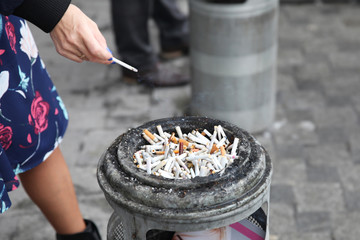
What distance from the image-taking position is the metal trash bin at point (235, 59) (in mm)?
3143

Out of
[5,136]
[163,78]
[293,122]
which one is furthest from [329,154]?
[5,136]

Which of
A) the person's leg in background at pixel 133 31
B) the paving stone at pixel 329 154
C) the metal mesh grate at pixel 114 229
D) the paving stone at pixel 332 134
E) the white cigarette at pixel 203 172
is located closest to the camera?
the white cigarette at pixel 203 172

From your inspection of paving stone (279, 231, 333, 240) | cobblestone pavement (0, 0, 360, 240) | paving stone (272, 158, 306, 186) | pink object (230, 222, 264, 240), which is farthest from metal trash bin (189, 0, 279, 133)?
pink object (230, 222, 264, 240)

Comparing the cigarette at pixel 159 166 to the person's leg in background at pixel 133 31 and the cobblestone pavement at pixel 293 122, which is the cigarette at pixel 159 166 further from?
the person's leg in background at pixel 133 31

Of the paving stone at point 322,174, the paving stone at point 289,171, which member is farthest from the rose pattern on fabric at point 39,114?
the paving stone at point 322,174

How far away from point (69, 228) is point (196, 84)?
157cm

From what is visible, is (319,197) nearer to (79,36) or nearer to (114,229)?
(114,229)

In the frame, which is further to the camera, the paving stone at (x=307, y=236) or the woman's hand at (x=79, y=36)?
the paving stone at (x=307, y=236)

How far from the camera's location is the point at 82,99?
416cm

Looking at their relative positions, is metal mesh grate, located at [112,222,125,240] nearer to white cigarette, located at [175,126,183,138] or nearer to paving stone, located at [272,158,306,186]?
white cigarette, located at [175,126,183,138]

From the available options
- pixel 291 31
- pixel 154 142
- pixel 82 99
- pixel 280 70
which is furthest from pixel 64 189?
pixel 291 31

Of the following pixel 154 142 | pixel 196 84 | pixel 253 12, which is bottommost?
pixel 196 84

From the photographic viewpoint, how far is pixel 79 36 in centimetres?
151

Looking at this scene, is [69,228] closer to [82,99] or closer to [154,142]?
[154,142]
